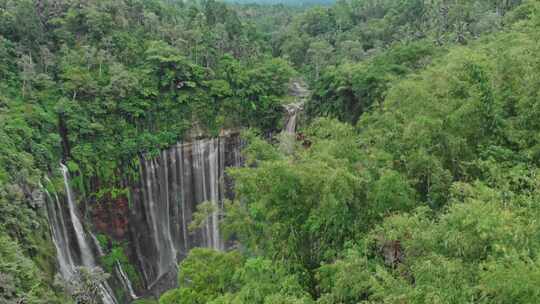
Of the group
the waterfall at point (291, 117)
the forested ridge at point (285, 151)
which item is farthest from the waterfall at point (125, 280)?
the waterfall at point (291, 117)

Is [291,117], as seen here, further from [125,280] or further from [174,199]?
[125,280]

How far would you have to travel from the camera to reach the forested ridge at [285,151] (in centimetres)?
674

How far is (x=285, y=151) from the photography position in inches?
419

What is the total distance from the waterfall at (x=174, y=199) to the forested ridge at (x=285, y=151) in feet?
1.67

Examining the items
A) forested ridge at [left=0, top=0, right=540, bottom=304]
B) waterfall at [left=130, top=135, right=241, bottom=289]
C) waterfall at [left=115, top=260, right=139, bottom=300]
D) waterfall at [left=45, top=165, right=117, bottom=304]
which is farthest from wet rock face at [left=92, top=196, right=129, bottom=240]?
waterfall at [left=115, top=260, right=139, bottom=300]

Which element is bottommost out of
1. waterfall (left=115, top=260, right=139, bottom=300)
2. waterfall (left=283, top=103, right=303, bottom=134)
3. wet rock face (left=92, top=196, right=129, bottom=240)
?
waterfall (left=115, top=260, right=139, bottom=300)

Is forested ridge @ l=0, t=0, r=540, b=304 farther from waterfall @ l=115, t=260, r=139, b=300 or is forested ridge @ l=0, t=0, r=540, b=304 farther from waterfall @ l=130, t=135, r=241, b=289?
waterfall @ l=130, t=135, r=241, b=289

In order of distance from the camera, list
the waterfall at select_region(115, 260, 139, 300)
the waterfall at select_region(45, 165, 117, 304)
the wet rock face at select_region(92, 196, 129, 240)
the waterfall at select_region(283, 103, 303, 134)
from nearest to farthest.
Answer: the waterfall at select_region(45, 165, 117, 304) → the waterfall at select_region(115, 260, 139, 300) → the wet rock face at select_region(92, 196, 129, 240) → the waterfall at select_region(283, 103, 303, 134)

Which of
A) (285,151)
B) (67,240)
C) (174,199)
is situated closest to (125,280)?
(67,240)

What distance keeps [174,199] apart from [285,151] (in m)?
13.8

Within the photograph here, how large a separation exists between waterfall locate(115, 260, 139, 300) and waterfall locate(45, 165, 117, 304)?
3.27ft

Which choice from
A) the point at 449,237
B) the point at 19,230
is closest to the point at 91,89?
the point at 19,230

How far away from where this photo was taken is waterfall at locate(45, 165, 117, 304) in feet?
56.9

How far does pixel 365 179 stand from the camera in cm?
848
